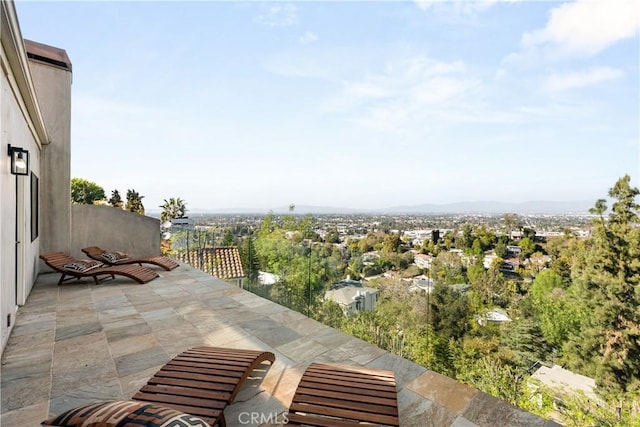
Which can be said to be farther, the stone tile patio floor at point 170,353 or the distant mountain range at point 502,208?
the distant mountain range at point 502,208

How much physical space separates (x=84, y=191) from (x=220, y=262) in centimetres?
2251

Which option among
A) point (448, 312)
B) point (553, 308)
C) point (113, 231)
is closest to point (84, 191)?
point (113, 231)

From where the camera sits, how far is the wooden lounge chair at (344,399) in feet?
6.51

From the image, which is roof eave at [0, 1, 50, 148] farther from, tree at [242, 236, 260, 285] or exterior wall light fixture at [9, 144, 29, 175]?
tree at [242, 236, 260, 285]

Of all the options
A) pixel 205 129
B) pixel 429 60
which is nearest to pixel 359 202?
pixel 205 129

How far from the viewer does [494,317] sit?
7.48 metres

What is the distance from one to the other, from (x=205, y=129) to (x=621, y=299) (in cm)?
2247

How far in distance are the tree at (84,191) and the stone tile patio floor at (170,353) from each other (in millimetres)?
21711

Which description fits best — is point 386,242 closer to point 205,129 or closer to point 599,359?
point 599,359

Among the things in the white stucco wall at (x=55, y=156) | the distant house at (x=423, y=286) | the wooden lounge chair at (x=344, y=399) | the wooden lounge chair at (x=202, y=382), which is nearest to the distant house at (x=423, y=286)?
the distant house at (x=423, y=286)

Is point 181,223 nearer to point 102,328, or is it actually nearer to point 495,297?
point 102,328

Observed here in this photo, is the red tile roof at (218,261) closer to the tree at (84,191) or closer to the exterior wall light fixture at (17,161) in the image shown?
the exterior wall light fixture at (17,161)

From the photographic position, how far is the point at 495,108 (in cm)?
1781

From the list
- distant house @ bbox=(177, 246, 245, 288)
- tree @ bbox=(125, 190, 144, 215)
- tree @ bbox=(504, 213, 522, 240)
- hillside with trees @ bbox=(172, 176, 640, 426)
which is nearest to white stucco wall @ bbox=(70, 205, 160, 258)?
distant house @ bbox=(177, 246, 245, 288)
